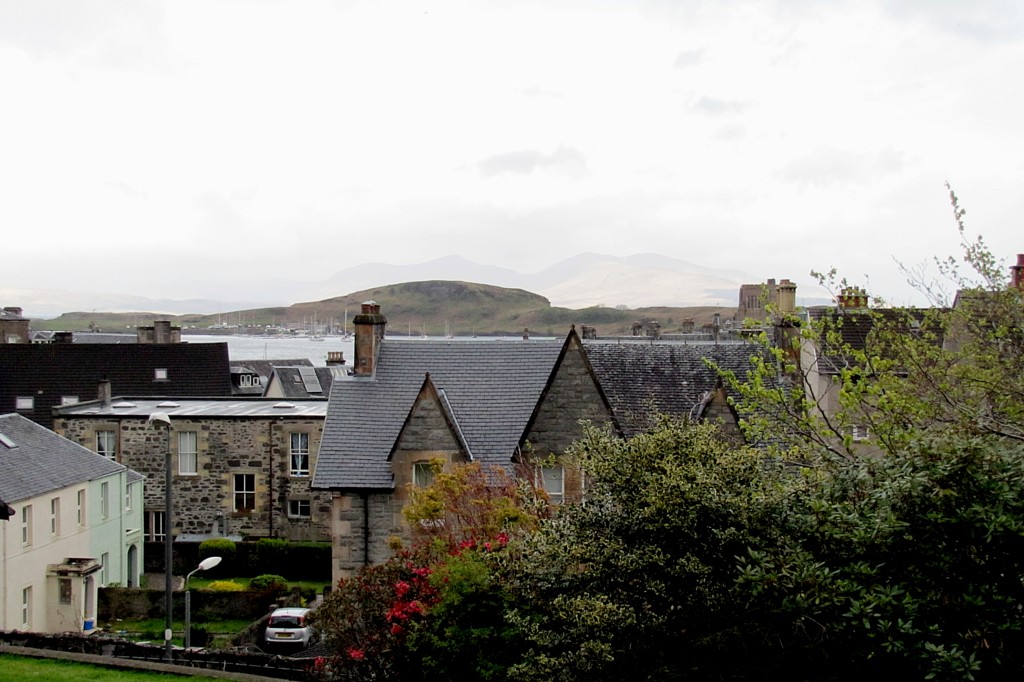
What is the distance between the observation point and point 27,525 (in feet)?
110

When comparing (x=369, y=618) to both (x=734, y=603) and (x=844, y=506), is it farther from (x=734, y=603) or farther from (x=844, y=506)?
(x=844, y=506)

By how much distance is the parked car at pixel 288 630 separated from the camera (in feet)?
105

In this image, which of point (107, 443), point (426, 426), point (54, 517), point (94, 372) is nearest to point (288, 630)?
point (426, 426)

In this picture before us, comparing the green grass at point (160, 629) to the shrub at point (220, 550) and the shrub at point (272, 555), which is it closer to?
the shrub at point (220, 550)

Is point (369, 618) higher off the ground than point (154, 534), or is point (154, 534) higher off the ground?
point (369, 618)

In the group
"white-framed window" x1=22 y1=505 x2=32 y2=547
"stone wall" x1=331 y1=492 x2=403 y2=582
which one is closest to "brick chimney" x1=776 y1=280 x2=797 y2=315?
"stone wall" x1=331 y1=492 x2=403 y2=582

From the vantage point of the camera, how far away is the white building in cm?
3266

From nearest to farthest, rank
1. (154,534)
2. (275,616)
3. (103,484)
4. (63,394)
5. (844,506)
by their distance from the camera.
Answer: (844,506) → (275,616) → (103,484) → (154,534) → (63,394)

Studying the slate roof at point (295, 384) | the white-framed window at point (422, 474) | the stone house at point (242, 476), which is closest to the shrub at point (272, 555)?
the stone house at point (242, 476)

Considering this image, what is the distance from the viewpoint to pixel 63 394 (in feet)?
206

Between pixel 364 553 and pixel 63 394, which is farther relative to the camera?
pixel 63 394

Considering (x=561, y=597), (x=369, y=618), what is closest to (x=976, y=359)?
(x=561, y=597)

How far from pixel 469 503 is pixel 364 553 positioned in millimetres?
6062

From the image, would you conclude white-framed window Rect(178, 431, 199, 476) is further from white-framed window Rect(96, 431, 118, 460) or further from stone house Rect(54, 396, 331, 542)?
white-framed window Rect(96, 431, 118, 460)
